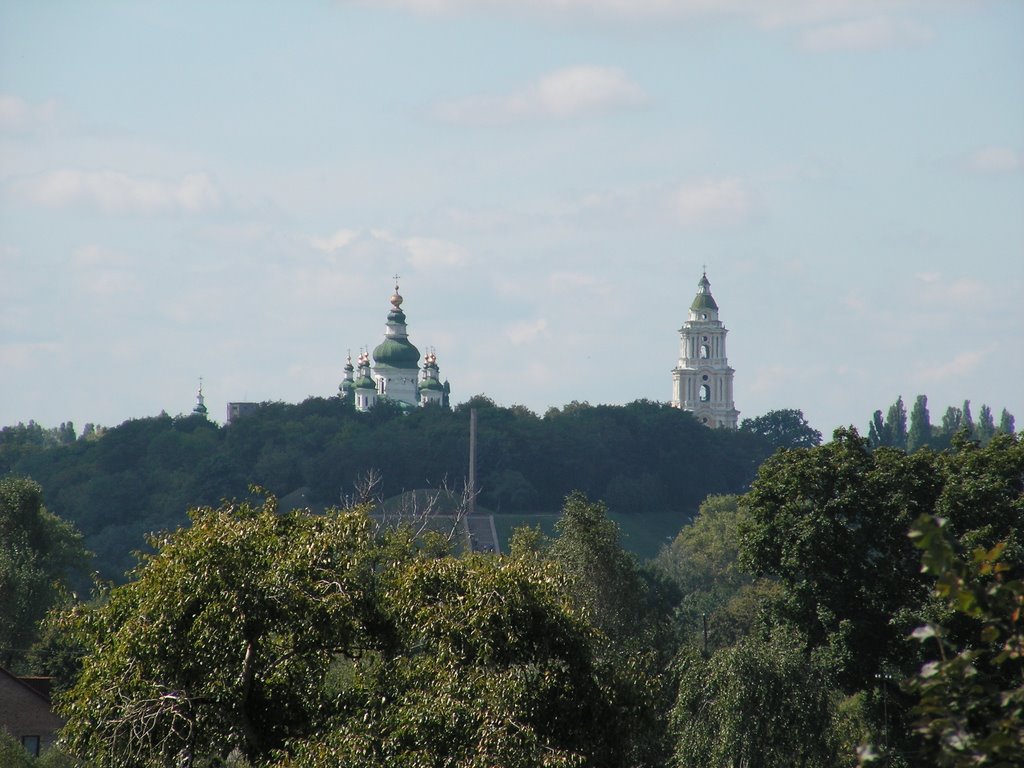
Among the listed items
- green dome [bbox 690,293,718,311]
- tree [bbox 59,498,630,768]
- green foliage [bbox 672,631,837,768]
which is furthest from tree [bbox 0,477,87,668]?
green dome [bbox 690,293,718,311]

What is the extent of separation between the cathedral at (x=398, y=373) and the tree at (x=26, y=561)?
98.3 meters

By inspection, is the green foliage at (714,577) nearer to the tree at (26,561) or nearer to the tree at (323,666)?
the tree at (26,561)

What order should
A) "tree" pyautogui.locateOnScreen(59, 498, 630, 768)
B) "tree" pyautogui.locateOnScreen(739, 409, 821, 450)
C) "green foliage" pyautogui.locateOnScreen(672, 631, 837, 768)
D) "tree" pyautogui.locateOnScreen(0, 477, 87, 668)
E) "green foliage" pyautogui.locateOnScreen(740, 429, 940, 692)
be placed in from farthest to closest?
"tree" pyautogui.locateOnScreen(739, 409, 821, 450)
"tree" pyautogui.locateOnScreen(0, 477, 87, 668)
"green foliage" pyautogui.locateOnScreen(740, 429, 940, 692)
"green foliage" pyautogui.locateOnScreen(672, 631, 837, 768)
"tree" pyautogui.locateOnScreen(59, 498, 630, 768)

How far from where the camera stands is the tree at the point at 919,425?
15450cm

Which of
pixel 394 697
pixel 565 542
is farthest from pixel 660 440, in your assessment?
pixel 394 697

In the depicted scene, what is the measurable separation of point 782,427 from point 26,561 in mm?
121783

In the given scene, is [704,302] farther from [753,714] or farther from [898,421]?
[753,714]

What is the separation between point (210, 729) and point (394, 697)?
87.6 inches

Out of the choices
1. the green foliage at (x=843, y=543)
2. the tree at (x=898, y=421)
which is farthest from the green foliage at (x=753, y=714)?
the tree at (x=898, y=421)

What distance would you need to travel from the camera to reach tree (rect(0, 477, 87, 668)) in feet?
184

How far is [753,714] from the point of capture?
3294cm

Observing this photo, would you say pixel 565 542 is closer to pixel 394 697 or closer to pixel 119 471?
pixel 394 697

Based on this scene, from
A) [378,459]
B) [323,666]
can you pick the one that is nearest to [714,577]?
[378,459]

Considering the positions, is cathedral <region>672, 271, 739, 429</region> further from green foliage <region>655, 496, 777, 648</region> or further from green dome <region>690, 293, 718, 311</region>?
green foliage <region>655, 496, 777, 648</region>
